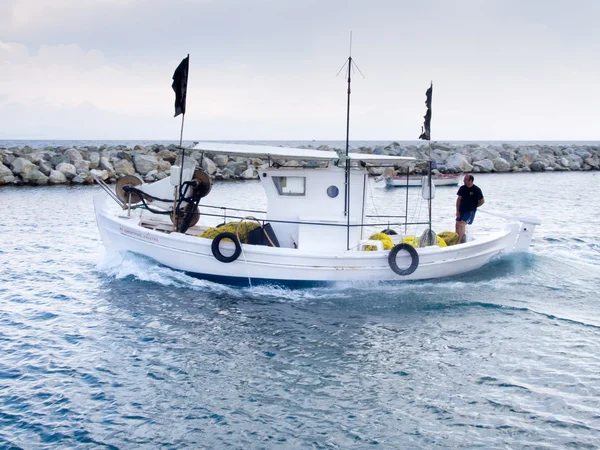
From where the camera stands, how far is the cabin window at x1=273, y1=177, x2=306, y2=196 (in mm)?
13078

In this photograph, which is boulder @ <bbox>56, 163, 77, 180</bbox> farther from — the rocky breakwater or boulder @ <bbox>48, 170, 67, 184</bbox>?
boulder @ <bbox>48, 170, 67, 184</bbox>

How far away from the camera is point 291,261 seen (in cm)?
1232

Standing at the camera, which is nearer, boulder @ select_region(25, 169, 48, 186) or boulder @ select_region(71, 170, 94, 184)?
boulder @ select_region(25, 169, 48, 186)

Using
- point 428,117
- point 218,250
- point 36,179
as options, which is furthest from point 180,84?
point 36,179

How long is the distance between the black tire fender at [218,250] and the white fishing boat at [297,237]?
0.07ft

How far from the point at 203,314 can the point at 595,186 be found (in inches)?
1535

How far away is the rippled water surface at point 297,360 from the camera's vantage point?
6.79 m

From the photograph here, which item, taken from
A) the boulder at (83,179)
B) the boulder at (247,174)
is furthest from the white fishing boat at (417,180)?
the boulder at (83,179)

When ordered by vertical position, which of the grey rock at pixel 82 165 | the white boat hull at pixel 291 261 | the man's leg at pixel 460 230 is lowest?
the white boat hull at pixel 291 261

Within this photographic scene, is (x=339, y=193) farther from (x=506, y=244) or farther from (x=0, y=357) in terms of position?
(x=0, y=357)

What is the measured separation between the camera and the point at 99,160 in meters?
40.4

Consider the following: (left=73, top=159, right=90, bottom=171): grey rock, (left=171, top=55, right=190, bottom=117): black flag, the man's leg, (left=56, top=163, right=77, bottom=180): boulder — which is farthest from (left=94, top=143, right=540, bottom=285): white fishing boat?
(left=73, top=159, right=90, bottom=171): grey rock

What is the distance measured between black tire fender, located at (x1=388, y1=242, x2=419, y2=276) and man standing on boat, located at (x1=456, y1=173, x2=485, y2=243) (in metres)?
Answer: 2.51

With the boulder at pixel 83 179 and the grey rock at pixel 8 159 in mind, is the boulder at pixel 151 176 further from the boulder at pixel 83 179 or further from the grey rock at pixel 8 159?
the grey rock at pixel 8 159
